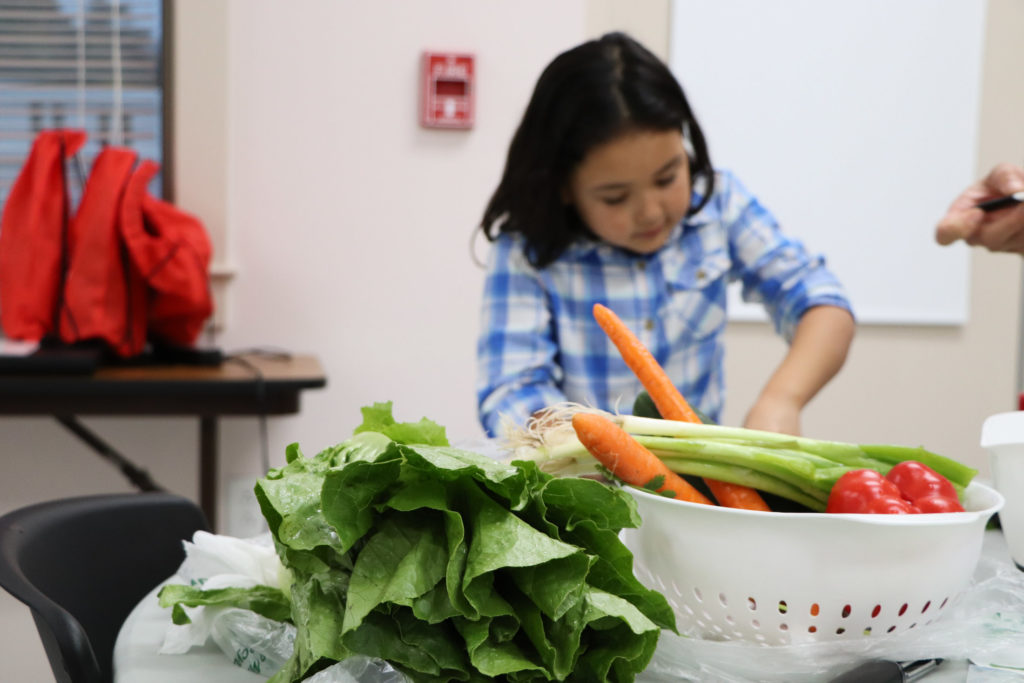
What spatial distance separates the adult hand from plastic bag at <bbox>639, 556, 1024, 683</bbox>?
714 mm

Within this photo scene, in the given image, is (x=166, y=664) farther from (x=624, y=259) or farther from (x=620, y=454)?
(x=624, y=259)

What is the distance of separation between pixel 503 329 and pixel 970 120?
1.84 m

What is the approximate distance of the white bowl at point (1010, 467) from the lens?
2.68 feet

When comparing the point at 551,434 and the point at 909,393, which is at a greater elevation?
the point at 551,434

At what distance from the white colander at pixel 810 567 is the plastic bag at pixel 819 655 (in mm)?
12

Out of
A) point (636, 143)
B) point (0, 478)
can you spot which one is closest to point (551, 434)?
point (636, 143)

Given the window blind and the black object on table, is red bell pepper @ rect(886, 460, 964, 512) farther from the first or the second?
the window blind

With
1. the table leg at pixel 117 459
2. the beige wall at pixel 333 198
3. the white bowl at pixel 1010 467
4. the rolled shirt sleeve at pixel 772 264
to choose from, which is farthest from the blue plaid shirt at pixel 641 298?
the table leg at pixel 117 459

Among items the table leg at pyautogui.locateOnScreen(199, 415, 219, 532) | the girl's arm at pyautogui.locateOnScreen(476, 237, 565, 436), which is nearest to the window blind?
the table leg at pyautogui.locateOnScreen(199, 415, 219, 532)

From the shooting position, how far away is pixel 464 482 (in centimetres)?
59

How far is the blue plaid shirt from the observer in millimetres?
1494

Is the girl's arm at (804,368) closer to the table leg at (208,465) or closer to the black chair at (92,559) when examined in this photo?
the black chair at (92,559)

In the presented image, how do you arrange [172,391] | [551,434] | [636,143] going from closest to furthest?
[551,434]
[636,143]
[172,391]

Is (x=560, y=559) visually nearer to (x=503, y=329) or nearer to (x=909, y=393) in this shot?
(x=503, y=329)
